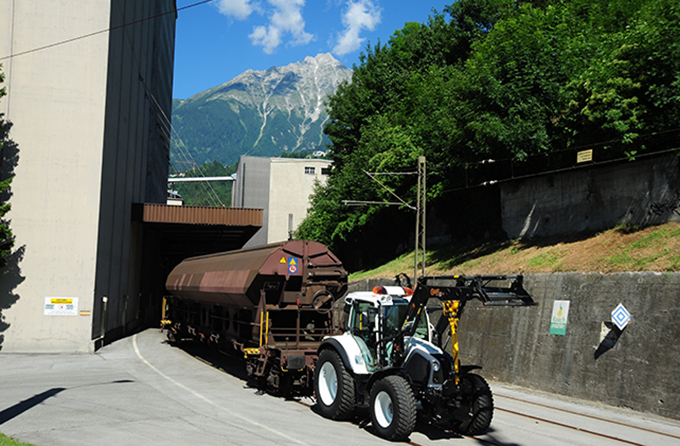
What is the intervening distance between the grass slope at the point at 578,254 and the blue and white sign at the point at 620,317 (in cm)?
153

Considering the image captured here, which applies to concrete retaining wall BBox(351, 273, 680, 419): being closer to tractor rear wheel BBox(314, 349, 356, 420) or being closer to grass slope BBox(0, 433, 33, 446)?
tractor rear wheel BBox(314, 349, 356, 420)

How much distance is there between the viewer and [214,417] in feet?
35.9

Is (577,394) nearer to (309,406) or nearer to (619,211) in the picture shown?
(309,406)

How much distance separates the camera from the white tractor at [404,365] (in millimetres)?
8891

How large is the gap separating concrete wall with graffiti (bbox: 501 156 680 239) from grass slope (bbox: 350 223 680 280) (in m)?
0.58

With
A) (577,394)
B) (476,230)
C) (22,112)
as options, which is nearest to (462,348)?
(577,394)

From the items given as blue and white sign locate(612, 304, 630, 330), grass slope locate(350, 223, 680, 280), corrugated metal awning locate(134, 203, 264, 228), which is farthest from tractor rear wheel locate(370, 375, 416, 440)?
corrugated metal awning locate(134, 203, 264, 228)

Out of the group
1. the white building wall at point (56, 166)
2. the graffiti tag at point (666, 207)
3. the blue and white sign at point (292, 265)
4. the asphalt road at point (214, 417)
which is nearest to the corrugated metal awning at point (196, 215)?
the white building wall at point (56, 166)

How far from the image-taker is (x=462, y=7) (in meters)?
42.6

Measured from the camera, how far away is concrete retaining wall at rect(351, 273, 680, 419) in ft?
42.2

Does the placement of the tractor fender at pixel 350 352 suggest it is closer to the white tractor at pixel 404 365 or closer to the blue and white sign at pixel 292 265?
the white tractor at pixel 404 365

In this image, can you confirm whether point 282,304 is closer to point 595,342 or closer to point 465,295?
point 465,295

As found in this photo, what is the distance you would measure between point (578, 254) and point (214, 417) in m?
15.2

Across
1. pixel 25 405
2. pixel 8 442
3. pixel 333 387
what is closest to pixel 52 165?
pixel 25 405
